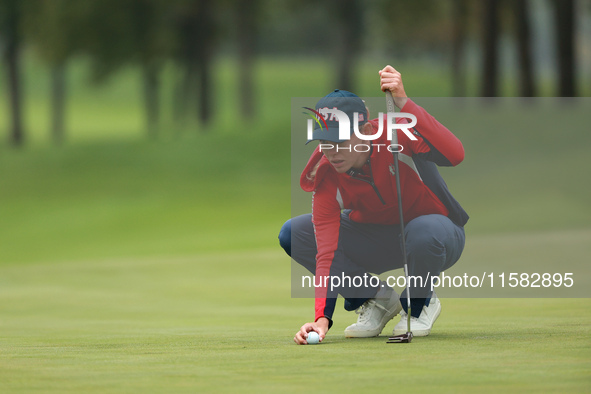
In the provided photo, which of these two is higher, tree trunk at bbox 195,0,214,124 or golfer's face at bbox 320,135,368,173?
tree trunk at bbox 195,0,214,124

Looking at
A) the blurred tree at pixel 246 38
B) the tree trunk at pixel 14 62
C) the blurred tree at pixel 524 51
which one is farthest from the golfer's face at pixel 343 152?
the blurred tree at pixel 246 38

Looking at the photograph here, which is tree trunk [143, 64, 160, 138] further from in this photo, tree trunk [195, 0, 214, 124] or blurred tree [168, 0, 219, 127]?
tree trunk [195, 0, 214, 124]

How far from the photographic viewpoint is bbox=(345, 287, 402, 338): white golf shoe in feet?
17.0

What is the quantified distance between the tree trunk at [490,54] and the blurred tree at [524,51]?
2.17 m

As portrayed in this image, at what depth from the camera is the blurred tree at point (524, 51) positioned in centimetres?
2491

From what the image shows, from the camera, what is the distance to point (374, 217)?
512 cm

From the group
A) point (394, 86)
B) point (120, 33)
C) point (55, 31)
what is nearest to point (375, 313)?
point (394, 86)

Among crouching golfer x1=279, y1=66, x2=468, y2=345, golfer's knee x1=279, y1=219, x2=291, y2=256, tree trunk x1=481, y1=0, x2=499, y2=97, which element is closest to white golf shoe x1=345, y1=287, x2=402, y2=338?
crouching golfer x1=279, y1=66, x2=468, y2=345

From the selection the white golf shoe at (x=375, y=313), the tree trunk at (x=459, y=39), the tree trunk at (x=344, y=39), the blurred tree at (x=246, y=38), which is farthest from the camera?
the blurred tree at (x=246, y=38)

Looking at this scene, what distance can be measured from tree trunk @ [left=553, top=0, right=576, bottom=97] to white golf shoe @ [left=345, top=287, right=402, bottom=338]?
17956 millimetres

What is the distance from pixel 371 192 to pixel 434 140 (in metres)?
0.46

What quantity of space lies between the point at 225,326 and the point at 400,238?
153 cm

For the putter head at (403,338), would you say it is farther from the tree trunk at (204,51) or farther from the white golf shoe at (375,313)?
the tree trunk at (204,51)

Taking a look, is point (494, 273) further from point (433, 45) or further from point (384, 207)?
point (433, 45)
